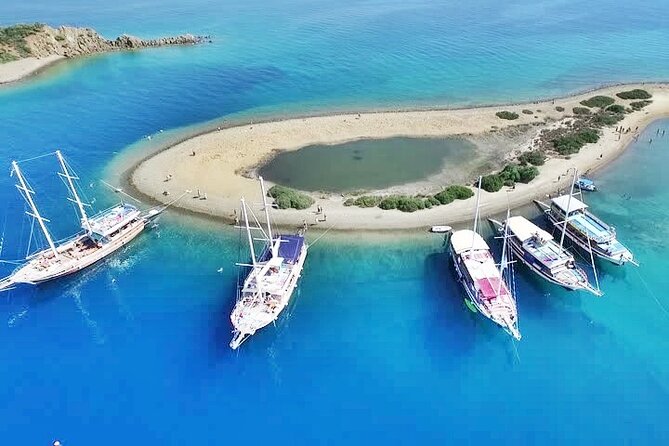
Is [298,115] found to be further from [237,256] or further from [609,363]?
[609,363]

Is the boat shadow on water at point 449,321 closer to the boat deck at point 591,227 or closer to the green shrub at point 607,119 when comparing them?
the boat deck at point 591,227

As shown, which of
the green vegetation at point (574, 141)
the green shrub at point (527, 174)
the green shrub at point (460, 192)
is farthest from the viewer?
the green vegetation at point (574, 141)

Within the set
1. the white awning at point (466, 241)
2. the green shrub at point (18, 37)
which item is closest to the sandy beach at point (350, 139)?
the white awning at point (466, 241)

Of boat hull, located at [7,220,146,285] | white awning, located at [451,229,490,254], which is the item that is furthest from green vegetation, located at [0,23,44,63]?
white awning, located at [451,229,490,254]

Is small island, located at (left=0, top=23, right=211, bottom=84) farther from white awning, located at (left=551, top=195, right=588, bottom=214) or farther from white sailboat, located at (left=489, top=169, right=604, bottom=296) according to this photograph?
white awning, located at (left=551, top=195, right=588, bottom=214)

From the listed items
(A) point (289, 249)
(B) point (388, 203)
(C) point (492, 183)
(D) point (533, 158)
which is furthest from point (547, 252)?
(A) point (289, 249)
